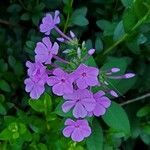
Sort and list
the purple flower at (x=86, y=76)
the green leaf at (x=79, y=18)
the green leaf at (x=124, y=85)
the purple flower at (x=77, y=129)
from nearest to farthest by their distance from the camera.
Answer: the purple flower at (x=86, y=76) → the purple flower at (x=77, y=129) → the green leaf at (x=124, y=85) → the green leaf at (x=79, y=18)

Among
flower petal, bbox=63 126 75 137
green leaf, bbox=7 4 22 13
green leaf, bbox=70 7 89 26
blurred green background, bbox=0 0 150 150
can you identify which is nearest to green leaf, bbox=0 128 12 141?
blurred green background, bbox=0 0 150 150

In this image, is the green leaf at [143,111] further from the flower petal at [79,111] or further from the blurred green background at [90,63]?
the flower petal at [79,111]

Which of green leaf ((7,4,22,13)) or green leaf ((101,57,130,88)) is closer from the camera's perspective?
green leaf ((101,57,130,88))

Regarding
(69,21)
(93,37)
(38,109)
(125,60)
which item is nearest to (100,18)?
(93,37)

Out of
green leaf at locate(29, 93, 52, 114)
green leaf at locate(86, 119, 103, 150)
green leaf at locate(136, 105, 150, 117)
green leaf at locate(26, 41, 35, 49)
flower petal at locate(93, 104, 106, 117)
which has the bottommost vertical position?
green leaf at locate(136, 105, 150, 117)

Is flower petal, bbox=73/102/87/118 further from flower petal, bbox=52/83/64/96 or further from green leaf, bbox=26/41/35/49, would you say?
green leaf, bbox=26/41/35/49

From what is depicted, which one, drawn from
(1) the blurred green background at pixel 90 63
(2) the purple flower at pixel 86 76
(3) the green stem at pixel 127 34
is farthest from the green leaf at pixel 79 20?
(2) the purple flower at pixel 86 76
